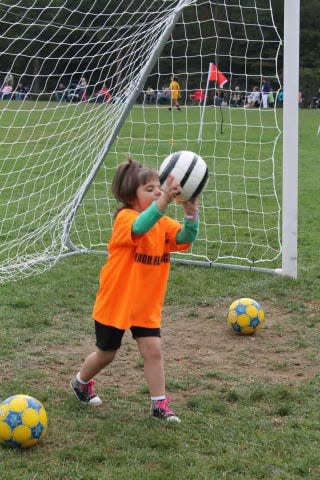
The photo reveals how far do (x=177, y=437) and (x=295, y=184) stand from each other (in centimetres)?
323

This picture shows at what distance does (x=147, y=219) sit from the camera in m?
3.50

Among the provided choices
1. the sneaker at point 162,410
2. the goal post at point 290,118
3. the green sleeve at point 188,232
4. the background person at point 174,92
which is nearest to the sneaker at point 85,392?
the sneaker at point 162,410

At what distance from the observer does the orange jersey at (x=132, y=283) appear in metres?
3.75

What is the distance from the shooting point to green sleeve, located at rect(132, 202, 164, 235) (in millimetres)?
3477

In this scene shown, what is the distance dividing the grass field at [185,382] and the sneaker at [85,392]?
A: 54mm

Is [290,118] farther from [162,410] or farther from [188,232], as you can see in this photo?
[162,410]

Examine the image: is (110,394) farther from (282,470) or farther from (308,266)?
(308,266)

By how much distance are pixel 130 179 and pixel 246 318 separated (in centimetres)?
187

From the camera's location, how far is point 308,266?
281 inches

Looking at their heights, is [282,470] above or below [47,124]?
below

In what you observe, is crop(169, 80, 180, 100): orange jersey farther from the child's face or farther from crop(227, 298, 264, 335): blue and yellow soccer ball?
the child's face

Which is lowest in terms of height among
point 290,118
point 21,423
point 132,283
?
point 21,423

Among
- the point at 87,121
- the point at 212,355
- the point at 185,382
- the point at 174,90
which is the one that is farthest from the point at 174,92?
the point at 185,382

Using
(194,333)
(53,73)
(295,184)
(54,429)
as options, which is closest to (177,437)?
(54,429)
